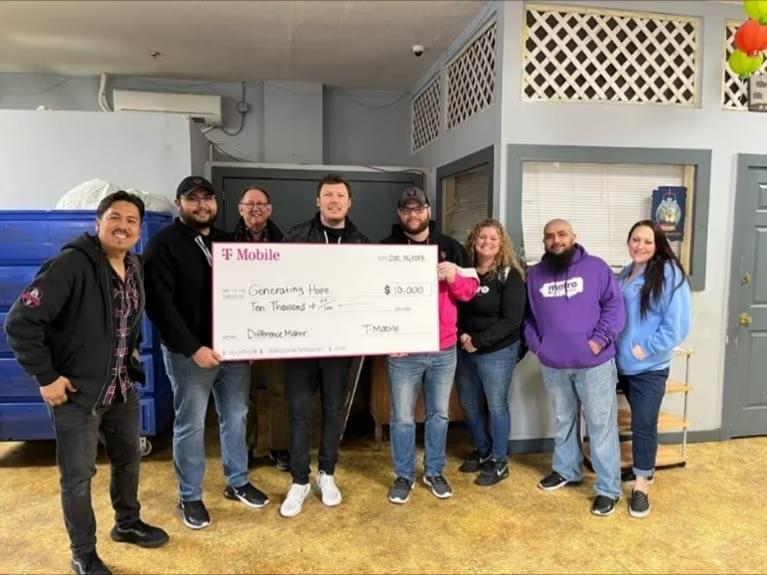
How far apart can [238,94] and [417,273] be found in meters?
3.41

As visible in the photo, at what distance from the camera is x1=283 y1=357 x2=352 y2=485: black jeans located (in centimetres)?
246

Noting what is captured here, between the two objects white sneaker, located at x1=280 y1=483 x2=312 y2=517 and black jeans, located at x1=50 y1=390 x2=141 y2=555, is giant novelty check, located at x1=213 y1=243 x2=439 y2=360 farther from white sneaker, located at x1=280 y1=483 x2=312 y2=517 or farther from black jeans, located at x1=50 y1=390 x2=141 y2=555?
white sneaker, located at x1=280 y1=483 x2=312 y2=517

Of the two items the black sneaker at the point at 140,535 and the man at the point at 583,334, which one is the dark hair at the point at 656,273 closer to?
the man at the point at 583,334

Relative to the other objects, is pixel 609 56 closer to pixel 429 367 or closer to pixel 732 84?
pixel 732 84

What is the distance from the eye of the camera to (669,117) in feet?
10.6

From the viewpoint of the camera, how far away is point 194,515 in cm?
238

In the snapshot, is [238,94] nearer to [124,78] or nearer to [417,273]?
[124,78]

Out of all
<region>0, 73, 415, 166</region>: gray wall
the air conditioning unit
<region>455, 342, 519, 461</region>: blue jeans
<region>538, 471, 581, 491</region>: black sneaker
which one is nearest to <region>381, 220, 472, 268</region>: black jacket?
<region>455, 342, 519, 461</region>: blue jeans

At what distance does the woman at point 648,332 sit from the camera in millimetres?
2484

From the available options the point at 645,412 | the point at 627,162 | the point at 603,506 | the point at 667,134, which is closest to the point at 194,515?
the point at 603,506

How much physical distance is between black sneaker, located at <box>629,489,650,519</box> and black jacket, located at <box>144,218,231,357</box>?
210cm

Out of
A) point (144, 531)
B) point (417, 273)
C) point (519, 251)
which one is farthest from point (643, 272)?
point (144, 531)

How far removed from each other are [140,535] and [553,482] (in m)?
1.98

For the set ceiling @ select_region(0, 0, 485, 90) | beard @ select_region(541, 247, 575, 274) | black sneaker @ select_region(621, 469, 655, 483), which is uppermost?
ceiling @ select_region(0, 0, 485, 90)
